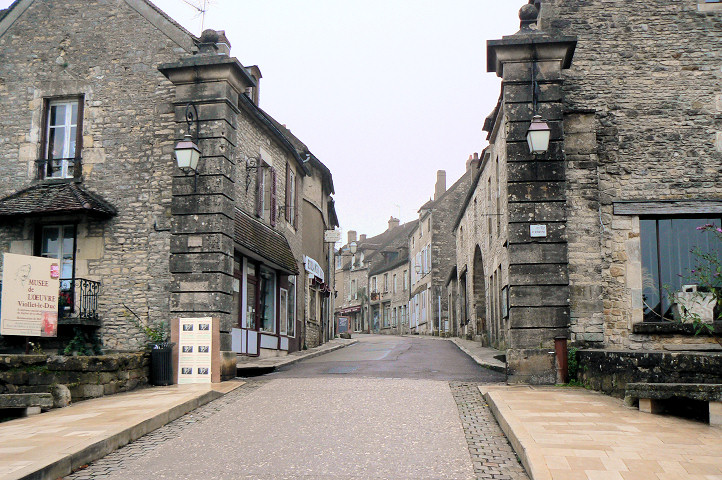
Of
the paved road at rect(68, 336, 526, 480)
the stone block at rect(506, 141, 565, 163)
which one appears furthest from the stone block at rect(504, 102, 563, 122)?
the paved road at rect(68, 336, 526, 480)

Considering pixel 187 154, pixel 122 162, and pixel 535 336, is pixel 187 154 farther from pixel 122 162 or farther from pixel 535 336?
pixel 535 336

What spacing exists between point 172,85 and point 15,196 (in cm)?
368

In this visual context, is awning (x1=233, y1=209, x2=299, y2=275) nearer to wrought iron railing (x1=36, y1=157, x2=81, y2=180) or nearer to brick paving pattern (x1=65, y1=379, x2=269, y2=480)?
wrought iron railing (x1=36, y1=157, x2=81, y2=180)

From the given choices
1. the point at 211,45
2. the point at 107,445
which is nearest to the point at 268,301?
the point at 211,45

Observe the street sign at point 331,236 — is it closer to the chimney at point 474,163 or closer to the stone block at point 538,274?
the chimney at point 474,163

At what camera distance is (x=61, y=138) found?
44.4 feet

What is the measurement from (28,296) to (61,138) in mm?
4435

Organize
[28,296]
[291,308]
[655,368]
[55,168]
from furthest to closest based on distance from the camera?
[291,308]
[55,168]
[28,296]
[655,368]

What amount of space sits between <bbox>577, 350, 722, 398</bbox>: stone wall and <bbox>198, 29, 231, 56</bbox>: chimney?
7920 millimetres

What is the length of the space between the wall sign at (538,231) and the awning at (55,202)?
733 centimetres

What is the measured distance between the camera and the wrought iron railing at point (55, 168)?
43.9 ft

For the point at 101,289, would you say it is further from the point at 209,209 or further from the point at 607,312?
the point at 607,312

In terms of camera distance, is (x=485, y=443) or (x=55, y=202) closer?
(x=485, y=443)

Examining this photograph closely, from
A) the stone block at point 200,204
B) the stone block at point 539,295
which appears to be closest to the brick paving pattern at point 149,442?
the stone block at point 200,204
